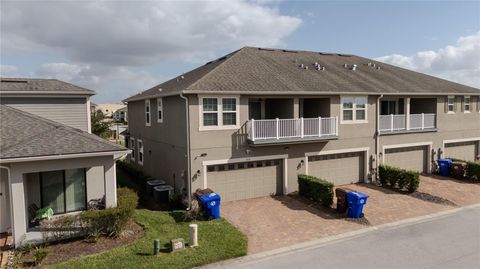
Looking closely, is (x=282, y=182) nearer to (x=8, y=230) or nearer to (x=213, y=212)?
(x=213, y=212)

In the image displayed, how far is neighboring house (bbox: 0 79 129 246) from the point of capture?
33.8 ft

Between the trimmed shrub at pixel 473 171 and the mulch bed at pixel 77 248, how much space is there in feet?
61.0

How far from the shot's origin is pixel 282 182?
54.9ft

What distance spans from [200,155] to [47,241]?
6.43 meters

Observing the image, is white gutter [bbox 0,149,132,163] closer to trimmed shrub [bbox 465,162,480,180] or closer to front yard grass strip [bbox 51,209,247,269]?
front yard grass strip [bbox 51,209,247,269]

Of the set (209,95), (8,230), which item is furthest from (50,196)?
(209,95)

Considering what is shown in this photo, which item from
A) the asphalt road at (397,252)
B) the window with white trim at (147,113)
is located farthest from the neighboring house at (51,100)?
the asphalt road at (397,252)

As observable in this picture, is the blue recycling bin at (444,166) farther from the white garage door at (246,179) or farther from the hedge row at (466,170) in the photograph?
the white garage door at (246,179)

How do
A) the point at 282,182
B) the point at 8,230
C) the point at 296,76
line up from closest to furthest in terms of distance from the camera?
the point at 8,230 → the point at 282,182 → the point at 296,76

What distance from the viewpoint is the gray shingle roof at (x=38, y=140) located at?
1066 centimetres

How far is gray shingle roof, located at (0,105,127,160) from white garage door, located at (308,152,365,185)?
32.9ft

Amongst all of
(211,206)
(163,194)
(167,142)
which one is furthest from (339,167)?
(163,194)

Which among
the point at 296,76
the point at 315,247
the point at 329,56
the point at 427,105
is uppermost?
the point at 329,56

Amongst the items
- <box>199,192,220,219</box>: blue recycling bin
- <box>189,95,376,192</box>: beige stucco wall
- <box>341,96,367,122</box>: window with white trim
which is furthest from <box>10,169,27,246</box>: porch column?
<box>341,96,367,122</box>: window with white trim
